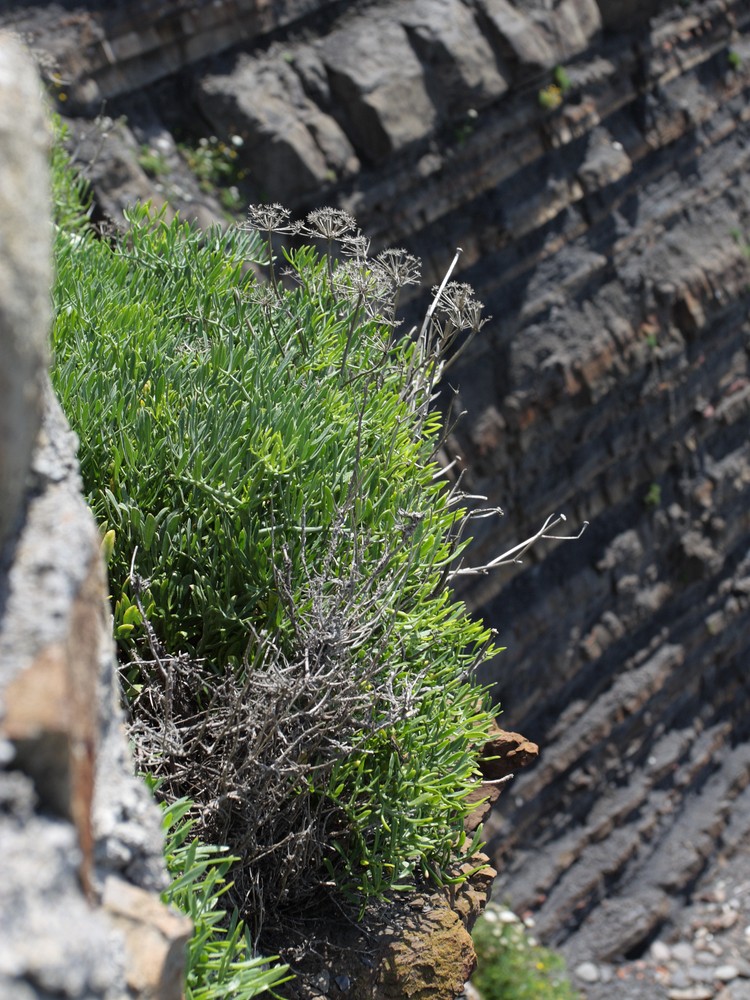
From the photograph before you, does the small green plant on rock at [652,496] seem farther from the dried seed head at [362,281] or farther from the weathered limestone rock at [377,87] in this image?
the dried seed head at [362,281]

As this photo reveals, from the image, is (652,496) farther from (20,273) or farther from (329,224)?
(20,273)

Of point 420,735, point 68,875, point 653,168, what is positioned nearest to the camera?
point 68,875

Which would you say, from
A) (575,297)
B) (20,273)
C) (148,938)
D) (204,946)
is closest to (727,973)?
(575,297)

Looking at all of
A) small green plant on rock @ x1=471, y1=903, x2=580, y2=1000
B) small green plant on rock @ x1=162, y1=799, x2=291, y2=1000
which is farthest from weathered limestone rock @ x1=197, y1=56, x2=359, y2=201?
small green plant on rock @ x1=162, y1=799, x2=291, y2=1000

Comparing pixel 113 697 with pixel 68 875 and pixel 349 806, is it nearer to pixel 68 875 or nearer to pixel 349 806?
pixel 68 875

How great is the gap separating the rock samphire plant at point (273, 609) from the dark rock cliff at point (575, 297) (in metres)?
3.40

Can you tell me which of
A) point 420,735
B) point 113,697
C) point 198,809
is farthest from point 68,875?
point 420,735

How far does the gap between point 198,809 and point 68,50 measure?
501cm

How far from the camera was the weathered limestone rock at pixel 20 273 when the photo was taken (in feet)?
3.54

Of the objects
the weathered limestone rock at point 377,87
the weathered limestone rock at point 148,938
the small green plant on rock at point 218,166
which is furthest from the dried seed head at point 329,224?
the weathered limestone rock at point 377,87

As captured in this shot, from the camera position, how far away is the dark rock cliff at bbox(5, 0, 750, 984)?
6.57 m

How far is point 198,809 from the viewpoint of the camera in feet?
7.65

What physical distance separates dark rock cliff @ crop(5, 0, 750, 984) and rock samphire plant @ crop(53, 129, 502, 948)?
3.40 m

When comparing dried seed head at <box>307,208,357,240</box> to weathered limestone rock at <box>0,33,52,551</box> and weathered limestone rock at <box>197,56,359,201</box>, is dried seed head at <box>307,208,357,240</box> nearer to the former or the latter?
weathered limestone rock at <box>0,33,52,551</box>
